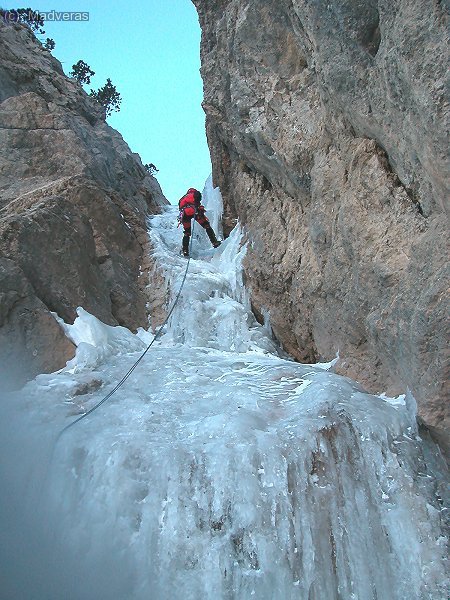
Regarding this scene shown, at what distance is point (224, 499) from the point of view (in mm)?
5363

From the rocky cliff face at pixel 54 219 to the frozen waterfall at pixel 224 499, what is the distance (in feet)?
5.01

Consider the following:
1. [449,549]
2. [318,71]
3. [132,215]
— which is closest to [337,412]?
[449,549]

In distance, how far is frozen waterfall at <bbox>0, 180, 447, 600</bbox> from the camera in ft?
16.4

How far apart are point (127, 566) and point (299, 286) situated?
17.7 ft

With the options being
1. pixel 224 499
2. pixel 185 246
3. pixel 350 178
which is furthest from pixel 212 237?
pixel 224 499

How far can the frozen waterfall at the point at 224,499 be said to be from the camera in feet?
16.4

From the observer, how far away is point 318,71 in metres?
7.90

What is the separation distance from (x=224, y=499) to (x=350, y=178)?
4510 mm

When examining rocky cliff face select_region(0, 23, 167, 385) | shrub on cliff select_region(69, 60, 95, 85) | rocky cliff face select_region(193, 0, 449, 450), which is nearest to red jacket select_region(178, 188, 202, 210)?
rocky cliff face select_region(0, 23, 167, 385)

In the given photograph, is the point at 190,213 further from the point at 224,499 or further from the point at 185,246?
the point at 224,499

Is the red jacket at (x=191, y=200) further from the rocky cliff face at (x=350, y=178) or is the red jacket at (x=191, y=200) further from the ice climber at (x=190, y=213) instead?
the rocky cliff face at (x=350, y=178)

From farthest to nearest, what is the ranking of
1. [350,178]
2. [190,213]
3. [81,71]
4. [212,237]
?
[81,71]
[212,237]
[190,213]
[350,178]

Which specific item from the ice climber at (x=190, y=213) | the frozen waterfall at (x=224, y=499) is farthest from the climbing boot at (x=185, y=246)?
the frozen waterfall at (x=224, y=499)

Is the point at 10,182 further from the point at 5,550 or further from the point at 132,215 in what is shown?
the point at 5,550
